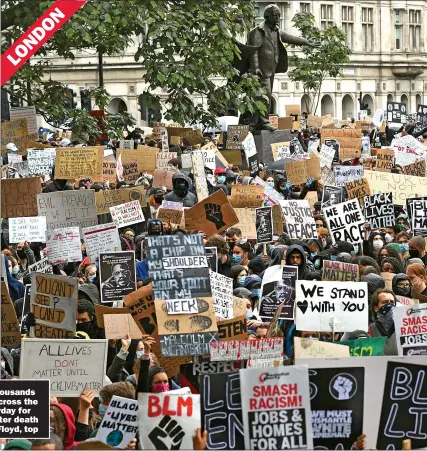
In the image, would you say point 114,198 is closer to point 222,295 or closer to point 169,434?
point 222,295

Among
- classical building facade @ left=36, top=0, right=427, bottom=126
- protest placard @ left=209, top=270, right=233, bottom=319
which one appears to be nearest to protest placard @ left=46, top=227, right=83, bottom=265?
protest placard @ left=209, top=270, right=233, bottom=319

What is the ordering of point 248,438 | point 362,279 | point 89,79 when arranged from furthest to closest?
1. point 89,79
2. point 362,279
3. point 248,438

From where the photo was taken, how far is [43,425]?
863cm

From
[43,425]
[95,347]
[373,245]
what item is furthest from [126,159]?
[43,425]

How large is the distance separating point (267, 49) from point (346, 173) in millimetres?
8886

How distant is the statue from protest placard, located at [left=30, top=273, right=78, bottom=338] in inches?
695

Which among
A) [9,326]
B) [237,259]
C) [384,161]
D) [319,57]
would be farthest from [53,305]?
[319,57]

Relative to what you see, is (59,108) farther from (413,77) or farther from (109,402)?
(413,77)

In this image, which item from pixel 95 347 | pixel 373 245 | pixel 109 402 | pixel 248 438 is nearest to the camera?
pixel 248 438

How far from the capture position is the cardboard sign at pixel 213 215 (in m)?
16.1

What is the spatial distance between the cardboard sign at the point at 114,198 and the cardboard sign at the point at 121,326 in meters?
6.11

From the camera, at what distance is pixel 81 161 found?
20375 mm

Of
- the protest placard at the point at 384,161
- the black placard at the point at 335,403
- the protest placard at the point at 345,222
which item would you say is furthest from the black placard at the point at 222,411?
the protest placard at the point at 384,161

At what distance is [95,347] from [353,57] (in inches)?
2774
